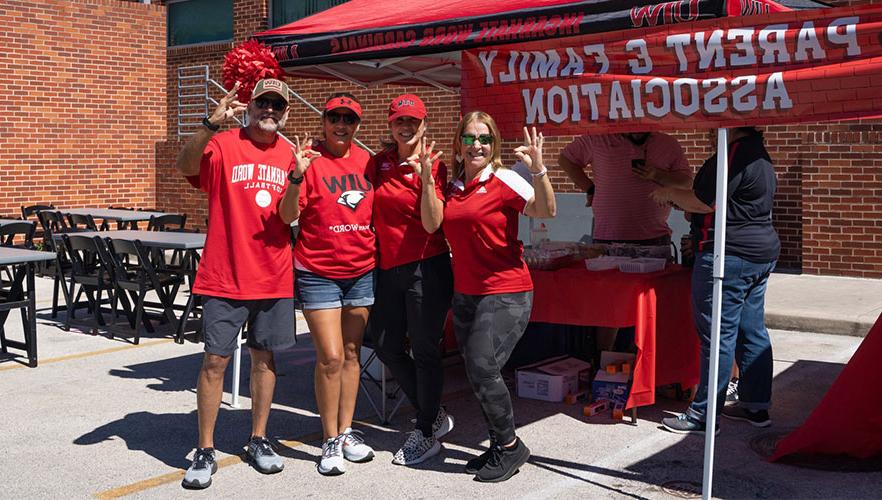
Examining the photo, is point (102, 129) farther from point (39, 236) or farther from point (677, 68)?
point (677, 68)

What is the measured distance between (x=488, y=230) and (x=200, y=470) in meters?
1.89

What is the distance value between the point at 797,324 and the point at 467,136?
5775mm

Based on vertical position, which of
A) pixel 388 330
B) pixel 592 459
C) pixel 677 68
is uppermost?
pixel 677 68

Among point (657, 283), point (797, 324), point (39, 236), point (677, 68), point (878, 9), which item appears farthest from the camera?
point (39, 236)

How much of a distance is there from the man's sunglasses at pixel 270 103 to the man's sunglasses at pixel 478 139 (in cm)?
95

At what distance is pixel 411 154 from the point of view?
5586 millimetres

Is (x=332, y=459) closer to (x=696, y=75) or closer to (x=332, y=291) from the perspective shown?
(x=332, y=291)

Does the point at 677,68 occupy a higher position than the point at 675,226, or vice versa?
the point at 677,68

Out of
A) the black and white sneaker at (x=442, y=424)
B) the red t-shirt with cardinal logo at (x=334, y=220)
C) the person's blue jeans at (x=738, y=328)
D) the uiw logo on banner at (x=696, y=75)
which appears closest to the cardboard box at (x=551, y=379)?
the person's blue jeans at (x=738, y=328)

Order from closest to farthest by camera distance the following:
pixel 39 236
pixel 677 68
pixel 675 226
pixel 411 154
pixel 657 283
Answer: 1. pixel 677 68
2. pixel 411 154
3. pixel 657 283
4. pixel 675 226
5. pixel 39 236

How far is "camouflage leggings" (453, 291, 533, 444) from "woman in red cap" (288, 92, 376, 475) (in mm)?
605

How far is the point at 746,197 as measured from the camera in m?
6.11

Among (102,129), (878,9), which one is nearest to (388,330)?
(878,9)

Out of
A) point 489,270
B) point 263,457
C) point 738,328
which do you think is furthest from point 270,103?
point 738,328
